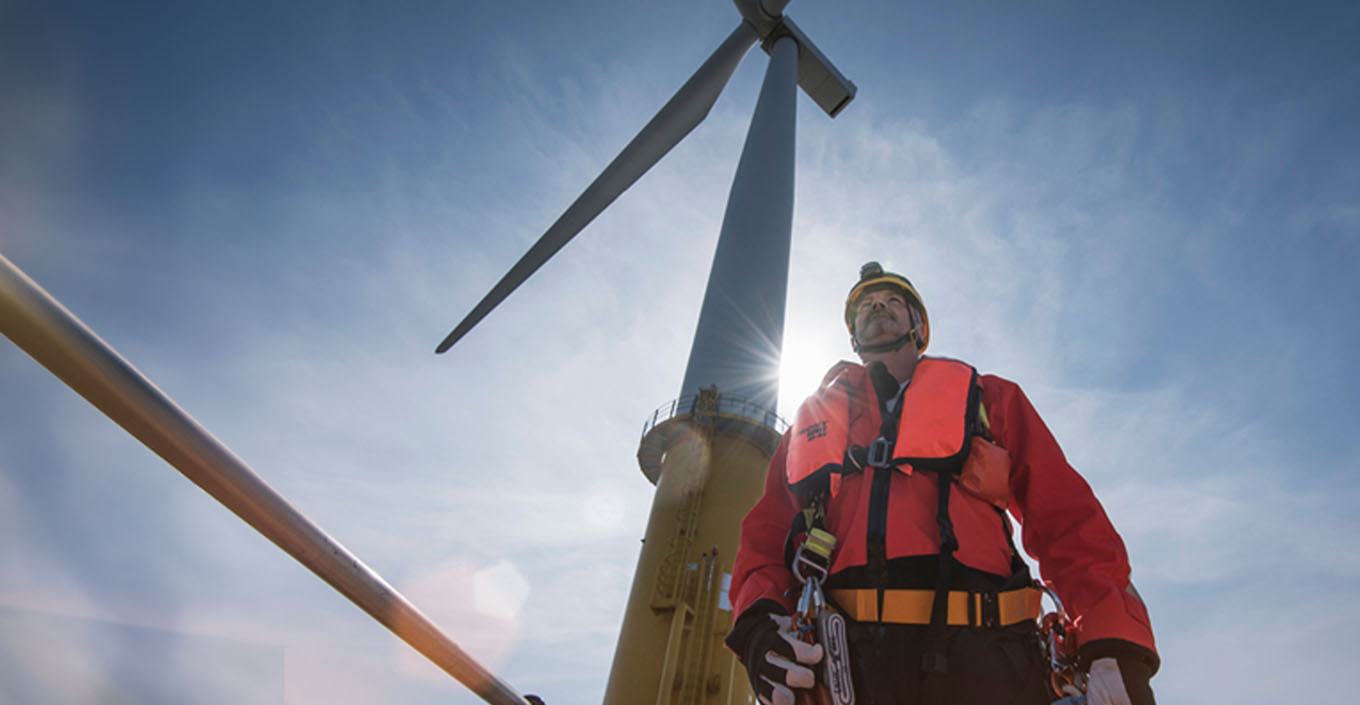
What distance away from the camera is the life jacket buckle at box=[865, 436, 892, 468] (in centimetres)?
283

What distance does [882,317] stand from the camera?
12.0 ft

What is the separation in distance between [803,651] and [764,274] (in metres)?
15.3

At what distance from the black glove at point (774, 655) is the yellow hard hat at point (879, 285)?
6.34ft

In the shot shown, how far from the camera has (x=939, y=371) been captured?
3.07 m

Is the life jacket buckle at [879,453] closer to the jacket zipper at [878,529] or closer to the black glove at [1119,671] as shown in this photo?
the jacket zipper at [878,529]

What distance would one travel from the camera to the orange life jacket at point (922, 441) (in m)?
2.72

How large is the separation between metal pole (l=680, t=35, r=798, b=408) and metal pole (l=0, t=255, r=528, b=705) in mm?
13452

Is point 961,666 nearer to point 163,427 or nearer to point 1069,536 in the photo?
point 1069,536

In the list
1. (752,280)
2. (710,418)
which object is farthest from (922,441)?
(752,280)

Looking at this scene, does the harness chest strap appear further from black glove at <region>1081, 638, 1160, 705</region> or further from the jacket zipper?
black glove at <region>1081, 638, 1160, 705</region>

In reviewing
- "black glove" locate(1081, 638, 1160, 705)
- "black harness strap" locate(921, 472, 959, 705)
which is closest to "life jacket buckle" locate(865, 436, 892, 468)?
"black harness strap" locate(921, 472, 959, 705)

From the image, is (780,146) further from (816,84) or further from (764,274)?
(816,84)

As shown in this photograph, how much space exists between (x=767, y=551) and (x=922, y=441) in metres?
0.96

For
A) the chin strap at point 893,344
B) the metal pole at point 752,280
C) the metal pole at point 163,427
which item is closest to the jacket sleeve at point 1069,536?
the chin strap at point 893,344
